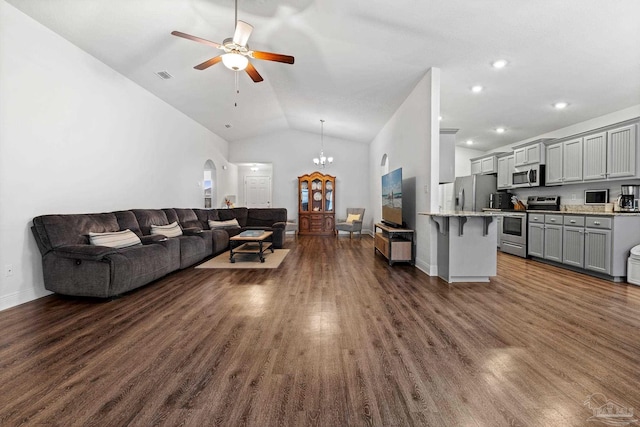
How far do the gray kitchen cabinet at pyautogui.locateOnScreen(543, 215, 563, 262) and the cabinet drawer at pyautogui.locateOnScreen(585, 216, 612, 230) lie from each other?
444 millimetres

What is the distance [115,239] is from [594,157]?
6.98 metres

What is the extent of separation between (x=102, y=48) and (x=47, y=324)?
11.1ft

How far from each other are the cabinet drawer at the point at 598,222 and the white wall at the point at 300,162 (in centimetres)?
587

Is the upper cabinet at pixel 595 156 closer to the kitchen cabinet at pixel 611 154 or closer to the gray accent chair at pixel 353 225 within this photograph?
the kitchen cabinet at pixel 611 154

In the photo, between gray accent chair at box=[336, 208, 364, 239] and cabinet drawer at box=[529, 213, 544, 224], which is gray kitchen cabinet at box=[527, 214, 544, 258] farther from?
gray accent chair at box=[336, 208, 364, 239]

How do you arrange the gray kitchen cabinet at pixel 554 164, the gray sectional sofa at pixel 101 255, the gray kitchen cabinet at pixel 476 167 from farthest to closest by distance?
the gray kitchen cabinet at pixel 476 167 → the gray kitchen cabinet at pixel 554 164 → the gray sectional sofa at pixel 101 255

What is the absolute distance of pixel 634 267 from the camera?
12.1 feet

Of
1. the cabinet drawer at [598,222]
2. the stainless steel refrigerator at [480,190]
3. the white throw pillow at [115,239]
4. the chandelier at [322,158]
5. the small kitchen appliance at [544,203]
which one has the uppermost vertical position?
the chandelier at [322,158]

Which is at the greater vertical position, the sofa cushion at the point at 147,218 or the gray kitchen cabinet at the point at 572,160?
the gray kitchen cabinet at the point at 572,160

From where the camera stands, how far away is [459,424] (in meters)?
1.32

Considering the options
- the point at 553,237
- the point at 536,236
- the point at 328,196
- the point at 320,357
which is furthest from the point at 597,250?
the point at 328,196

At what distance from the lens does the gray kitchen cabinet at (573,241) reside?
13.9 ft

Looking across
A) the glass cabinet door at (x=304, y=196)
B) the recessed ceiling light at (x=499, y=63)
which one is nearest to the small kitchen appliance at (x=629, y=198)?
the recessed ceiling light at (x=499, y=63)

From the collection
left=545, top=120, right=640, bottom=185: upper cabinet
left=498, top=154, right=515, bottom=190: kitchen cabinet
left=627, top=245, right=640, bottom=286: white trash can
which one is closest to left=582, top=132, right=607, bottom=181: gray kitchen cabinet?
left=545, top=120, right=640, bottom=185: upper cabinet
